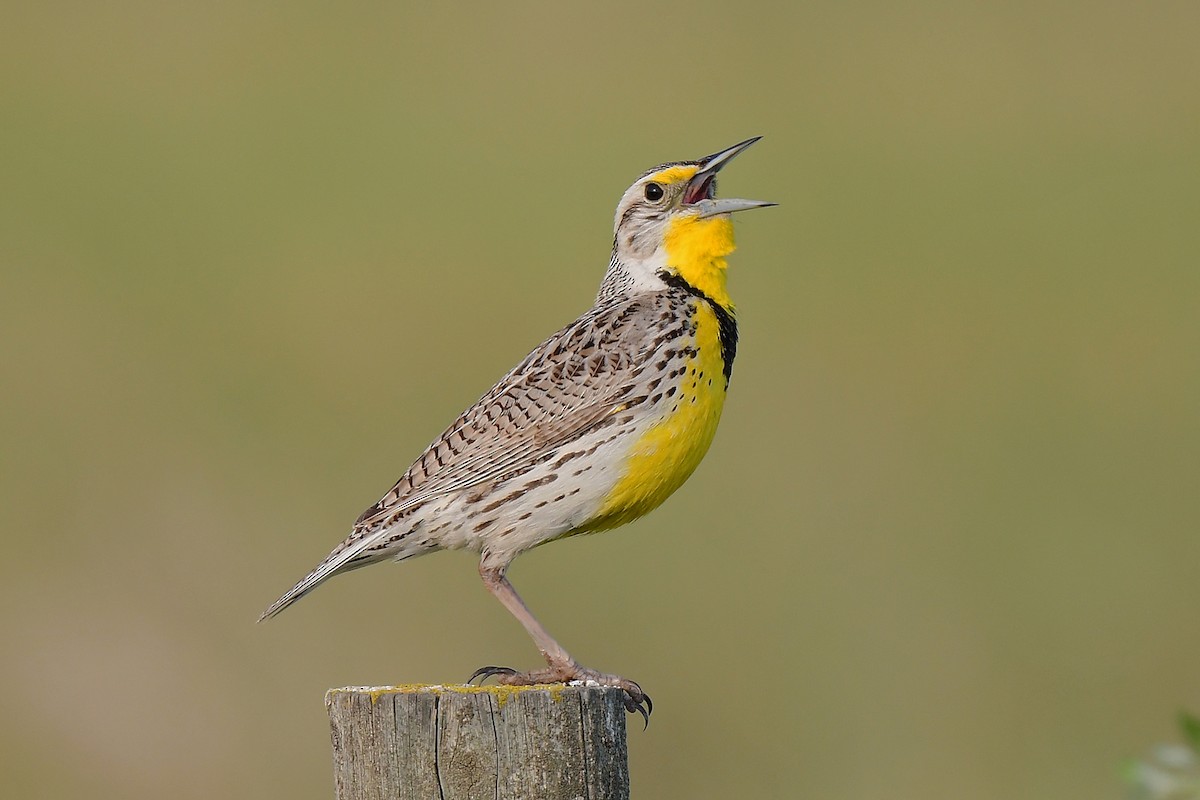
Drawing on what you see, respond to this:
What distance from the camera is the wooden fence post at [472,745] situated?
7.70 ft

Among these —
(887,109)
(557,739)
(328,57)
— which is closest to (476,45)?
(328,57)

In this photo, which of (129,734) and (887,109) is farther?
(887,109)

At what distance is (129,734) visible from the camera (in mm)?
6043

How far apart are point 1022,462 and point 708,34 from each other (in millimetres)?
5220

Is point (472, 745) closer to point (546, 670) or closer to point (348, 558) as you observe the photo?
point (546, 670)

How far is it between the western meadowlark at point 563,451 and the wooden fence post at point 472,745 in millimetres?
797

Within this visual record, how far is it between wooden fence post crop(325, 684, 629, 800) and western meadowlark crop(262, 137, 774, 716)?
797 mm

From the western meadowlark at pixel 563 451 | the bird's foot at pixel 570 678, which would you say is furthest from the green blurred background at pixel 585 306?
the bird's foot at pixel 570 678

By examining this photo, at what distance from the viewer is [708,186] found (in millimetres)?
3832

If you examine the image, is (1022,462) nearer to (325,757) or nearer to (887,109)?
(325,757)

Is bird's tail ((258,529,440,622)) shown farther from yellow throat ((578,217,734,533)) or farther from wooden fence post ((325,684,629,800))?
wooden fence post ((325,684,629,800))

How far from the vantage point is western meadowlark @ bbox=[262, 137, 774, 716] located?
330cm

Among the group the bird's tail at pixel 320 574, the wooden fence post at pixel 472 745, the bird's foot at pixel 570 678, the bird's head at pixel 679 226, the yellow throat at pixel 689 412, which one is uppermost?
the bird's head at pixel 679 226

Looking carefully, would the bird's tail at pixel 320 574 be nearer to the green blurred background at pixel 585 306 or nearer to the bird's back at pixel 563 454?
the bird's back at pixel 563 454
